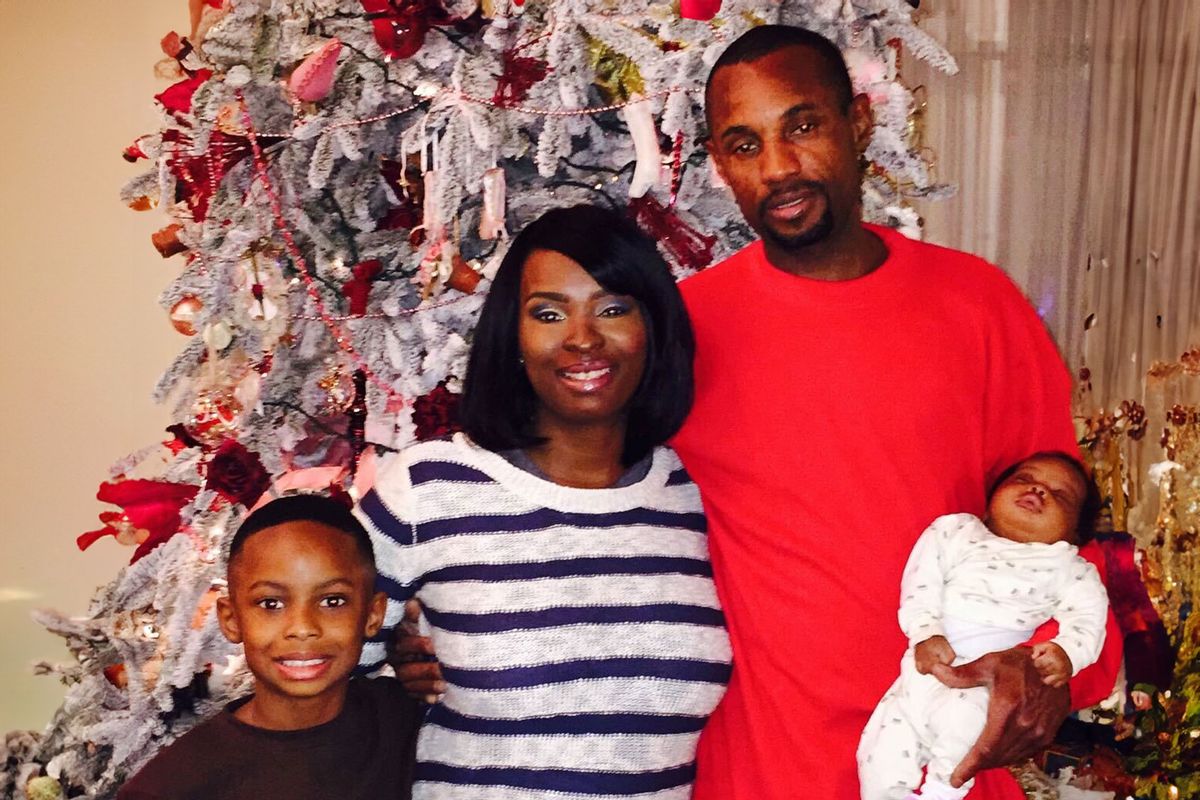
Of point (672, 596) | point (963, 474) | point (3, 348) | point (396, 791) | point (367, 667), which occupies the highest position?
point (3, 348)

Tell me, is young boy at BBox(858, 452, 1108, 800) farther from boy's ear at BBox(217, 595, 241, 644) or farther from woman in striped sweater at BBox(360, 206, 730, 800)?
boy's ear at BBox(217, 595, 241, 644)

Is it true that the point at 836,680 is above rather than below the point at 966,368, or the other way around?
below

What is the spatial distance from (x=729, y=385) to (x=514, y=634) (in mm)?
468

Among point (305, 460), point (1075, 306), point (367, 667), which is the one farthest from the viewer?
point (1075, 306)

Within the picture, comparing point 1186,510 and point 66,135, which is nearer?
point 1186,510

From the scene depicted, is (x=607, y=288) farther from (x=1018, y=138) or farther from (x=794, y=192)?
(x=1018, y=138)

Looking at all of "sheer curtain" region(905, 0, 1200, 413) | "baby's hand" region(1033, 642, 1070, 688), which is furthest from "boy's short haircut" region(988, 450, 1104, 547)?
"sheer curtain" region(905, 0, 1200, 413)

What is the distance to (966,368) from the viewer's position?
1437mm

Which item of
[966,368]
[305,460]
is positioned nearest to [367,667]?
[305,460]

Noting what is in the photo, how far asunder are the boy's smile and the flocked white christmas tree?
44 centimetres

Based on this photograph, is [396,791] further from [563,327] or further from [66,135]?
[66,135]

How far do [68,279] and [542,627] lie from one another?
6.73 feet

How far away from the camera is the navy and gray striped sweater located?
140cm

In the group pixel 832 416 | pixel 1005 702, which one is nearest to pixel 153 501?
pixel 832 416
